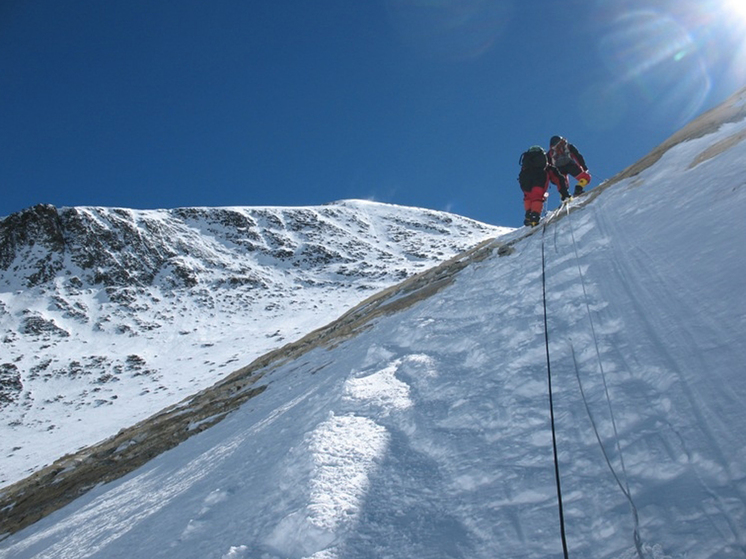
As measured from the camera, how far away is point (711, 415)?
2830 mm

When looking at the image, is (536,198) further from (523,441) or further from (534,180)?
(523,441)

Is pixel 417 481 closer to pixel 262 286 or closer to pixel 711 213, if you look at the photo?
pixel 711 213

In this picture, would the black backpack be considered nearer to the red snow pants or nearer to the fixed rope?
the red snow pants

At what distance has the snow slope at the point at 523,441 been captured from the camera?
2.59 meters

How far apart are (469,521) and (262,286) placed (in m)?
57.8

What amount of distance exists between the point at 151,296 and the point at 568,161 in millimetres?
52792

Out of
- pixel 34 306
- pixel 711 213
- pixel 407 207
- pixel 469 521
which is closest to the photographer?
pixel 469 521

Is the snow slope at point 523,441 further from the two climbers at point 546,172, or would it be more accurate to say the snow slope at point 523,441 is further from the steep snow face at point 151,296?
the steep snow face at point 151,296

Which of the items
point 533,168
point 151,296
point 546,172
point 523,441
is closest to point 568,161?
point 546,172

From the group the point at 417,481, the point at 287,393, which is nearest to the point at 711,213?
the point at 417,481

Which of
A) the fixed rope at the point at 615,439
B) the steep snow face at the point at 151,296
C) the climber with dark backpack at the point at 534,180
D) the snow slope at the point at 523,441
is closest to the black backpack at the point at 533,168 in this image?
the climber with dark backpack at the point at 534,180

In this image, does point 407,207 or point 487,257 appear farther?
point 407,207

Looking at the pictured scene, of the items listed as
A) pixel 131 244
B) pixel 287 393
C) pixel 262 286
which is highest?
pixel 131 244

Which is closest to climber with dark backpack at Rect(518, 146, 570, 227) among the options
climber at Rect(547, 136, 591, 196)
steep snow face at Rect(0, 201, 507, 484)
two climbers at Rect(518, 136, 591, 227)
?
two climbers at Rect(518, 136, 591, 227)
